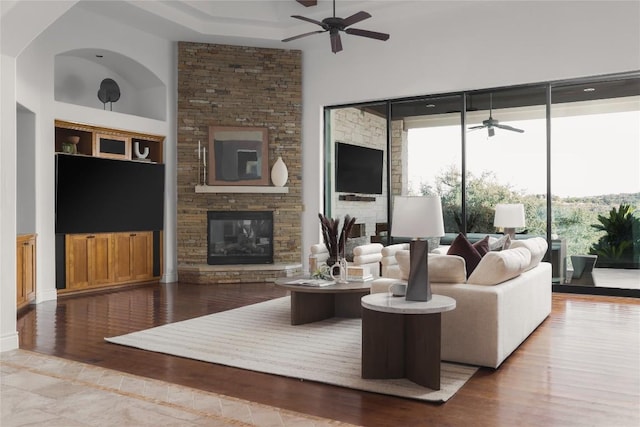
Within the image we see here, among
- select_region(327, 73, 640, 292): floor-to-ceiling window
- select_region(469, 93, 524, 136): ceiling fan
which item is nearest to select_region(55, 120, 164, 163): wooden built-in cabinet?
select_region(327, 73, 640, 292): floor-to-ceiling window

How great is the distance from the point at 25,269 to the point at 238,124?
158 inches

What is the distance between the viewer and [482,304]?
3.85m

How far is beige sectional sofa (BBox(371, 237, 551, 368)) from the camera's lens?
384 cm

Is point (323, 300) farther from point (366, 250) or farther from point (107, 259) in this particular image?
point (107, 259)

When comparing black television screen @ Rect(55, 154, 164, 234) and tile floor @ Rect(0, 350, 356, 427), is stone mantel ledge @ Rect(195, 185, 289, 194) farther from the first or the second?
tile floor @ Rect(0, 350, 356, 427)

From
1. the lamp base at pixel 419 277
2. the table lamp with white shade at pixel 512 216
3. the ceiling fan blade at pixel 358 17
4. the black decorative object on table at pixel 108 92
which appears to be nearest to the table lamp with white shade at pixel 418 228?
the lamp base at pixel 419 277

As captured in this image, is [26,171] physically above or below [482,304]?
above

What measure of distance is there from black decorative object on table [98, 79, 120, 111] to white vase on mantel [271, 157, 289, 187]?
2.65 meters

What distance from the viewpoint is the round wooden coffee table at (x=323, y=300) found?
5.21 meters

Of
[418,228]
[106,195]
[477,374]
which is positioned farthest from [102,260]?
[477,374]

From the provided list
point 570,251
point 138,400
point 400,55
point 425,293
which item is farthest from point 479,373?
point 400,55

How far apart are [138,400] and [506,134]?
6.33 metres

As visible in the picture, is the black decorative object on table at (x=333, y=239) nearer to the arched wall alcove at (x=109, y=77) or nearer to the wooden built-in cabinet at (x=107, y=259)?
the wooden built-in cabinet at (x=107, y=259)

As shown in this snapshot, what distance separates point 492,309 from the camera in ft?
12.5
